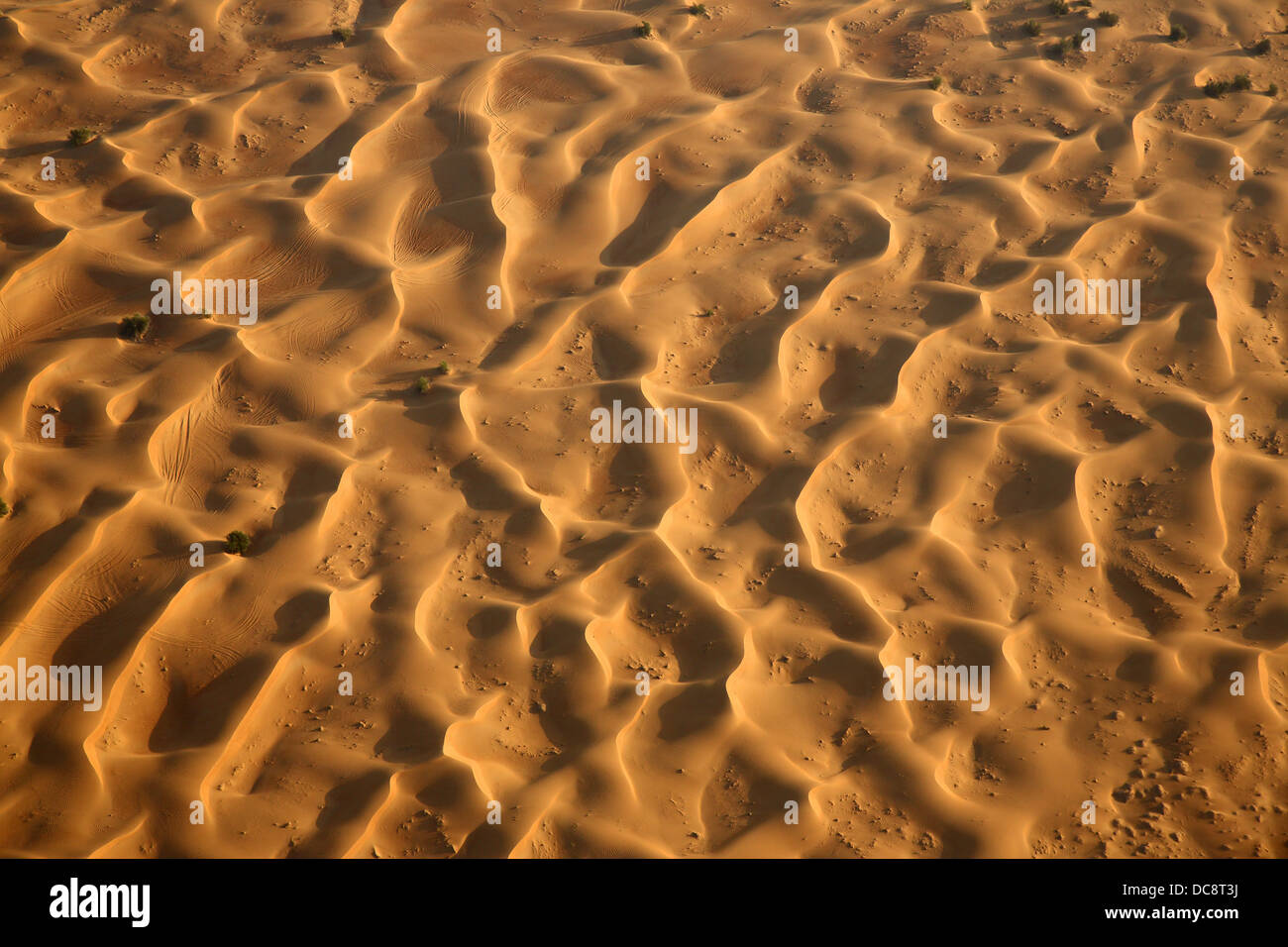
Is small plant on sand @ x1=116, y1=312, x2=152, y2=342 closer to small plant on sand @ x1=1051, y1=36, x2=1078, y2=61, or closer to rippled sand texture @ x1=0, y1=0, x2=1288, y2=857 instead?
rippled sand texture @ x1=0, y1=0, x2=1288, y2=857

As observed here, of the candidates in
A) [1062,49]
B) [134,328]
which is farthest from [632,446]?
[1062,49]

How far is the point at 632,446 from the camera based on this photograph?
7047 mm

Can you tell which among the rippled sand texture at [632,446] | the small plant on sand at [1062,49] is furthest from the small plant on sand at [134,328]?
the small plant on sand at [1062,49]

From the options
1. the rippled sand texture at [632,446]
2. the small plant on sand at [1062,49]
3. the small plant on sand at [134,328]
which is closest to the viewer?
the rippled sand texture at [632,446]

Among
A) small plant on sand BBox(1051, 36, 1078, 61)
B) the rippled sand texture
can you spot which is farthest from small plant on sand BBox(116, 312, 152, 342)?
small plant on sand BBox(1051, 36, 1078, 61)

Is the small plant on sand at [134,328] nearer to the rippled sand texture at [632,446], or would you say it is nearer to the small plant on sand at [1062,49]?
the rippled sand texture at [632,446]

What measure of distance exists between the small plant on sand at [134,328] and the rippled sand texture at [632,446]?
152mm

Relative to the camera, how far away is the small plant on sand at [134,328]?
7473 millimetres

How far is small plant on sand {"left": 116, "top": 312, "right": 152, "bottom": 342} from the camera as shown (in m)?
7.47

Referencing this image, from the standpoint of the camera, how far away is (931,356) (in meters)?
7.53

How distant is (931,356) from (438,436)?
430 centimetres
